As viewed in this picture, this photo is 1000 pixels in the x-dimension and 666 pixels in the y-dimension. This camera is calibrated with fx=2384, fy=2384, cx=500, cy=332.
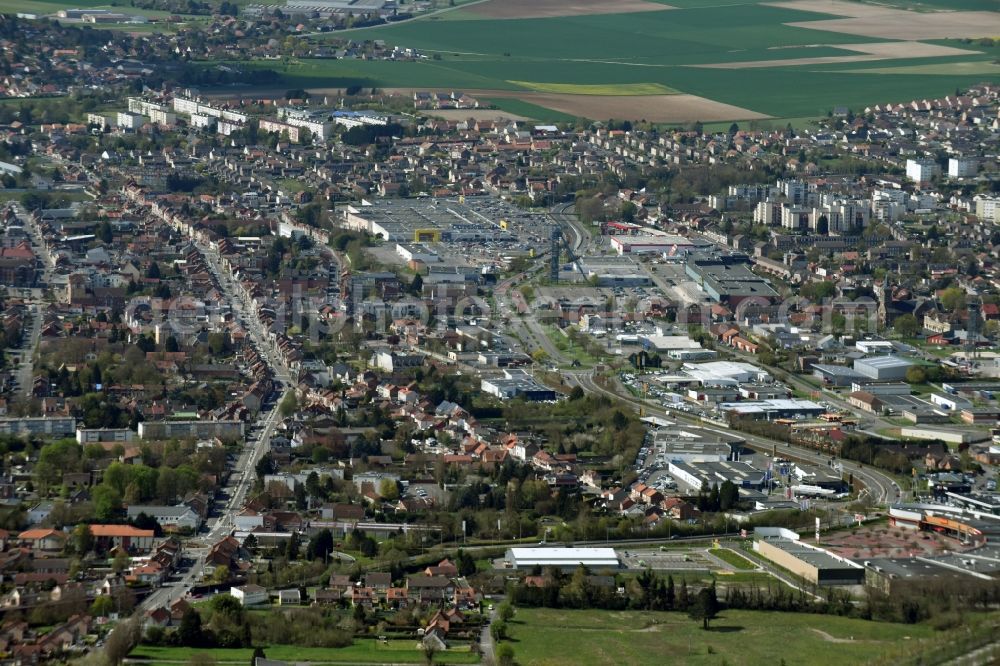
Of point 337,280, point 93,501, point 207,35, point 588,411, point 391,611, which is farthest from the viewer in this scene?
point 207,35

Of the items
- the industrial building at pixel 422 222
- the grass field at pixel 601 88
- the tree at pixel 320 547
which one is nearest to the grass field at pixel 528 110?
the grass field at pixel 601 88

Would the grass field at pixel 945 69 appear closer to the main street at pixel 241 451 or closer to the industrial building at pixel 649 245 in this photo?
the industrial building at pixel 649 245

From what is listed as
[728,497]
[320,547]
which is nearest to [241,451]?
[320,547]

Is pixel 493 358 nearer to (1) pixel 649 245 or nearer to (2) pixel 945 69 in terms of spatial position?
(1) pixel 649 245

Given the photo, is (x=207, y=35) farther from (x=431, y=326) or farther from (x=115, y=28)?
(x=431, y=326)

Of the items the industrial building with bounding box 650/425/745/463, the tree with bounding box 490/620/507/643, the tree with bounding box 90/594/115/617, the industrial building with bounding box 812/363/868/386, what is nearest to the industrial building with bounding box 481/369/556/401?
the industrial building with bounding box 650/425/745/463

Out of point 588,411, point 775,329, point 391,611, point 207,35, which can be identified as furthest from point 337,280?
point 207,35

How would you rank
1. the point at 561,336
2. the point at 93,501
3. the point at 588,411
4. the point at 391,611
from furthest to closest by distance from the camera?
the point at 561,336
the point at 588,411
the point at 93,501
the point at 391,611
